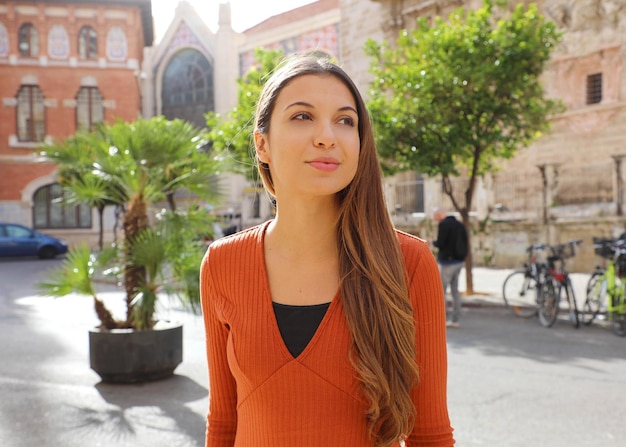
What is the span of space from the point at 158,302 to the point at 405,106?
9.22 metres

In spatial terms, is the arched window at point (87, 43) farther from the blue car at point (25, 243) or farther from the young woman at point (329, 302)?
the young woman at point (329, 302)

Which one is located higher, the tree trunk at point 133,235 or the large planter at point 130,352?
the tree trunk at point 133,235

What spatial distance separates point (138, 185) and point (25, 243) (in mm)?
23781

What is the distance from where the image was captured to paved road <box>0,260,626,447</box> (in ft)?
16.4

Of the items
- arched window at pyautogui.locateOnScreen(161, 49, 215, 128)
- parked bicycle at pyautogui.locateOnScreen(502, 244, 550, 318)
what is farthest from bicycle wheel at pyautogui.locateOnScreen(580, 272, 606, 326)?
arched window at pyautogui.locateOnScreen(161, 49, 215, 128)

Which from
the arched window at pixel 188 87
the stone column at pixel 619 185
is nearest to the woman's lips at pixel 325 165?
the stone column at pixel 619 185

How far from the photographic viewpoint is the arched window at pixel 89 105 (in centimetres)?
3519

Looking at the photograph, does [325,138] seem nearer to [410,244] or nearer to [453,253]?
[410,244]

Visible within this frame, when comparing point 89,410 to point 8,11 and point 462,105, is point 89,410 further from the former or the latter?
point 8,11

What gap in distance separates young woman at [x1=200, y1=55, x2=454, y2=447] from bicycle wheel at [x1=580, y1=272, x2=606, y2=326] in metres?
9.24

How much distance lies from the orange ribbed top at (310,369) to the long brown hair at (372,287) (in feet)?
0.11

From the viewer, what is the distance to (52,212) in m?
34.2

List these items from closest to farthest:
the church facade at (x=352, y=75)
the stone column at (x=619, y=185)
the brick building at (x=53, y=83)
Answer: the stone column at (x=619, y=185), the church facade at (x=352, y=75), the brick building at (x=53, y=83)

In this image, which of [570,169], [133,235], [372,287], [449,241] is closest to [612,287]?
[449,241]
